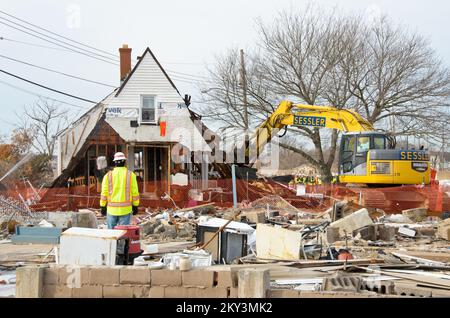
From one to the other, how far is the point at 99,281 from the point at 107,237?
937 millimetres

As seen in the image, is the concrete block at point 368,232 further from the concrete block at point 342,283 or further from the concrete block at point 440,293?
the concrete block at point 440,293

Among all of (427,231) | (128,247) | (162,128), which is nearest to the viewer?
(128,247)

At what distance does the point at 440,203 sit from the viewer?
19188 millimetres

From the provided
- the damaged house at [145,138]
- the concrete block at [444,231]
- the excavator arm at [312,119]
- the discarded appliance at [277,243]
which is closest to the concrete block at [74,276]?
the discarded appliance at [277,243]

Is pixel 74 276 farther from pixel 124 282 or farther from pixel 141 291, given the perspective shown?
pixel 141 291

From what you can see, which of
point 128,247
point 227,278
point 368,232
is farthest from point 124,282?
point 368,232

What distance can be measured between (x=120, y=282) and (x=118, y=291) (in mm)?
97

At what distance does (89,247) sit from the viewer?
7.52 m

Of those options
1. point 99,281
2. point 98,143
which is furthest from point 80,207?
point 99,281

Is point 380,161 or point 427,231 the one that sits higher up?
point 380,161

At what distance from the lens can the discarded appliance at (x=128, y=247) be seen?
7.80 metres

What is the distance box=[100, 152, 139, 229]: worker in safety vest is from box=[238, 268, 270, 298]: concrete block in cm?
397

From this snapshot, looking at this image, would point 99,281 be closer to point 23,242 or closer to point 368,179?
point 23,242

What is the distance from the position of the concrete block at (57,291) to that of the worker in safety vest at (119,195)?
124 inches
